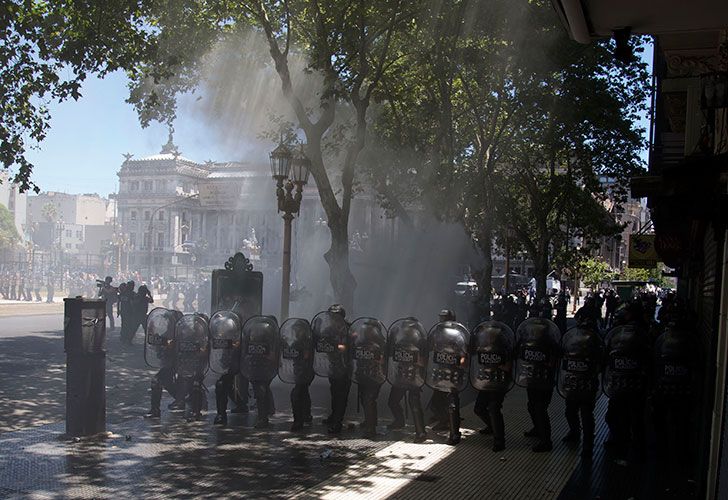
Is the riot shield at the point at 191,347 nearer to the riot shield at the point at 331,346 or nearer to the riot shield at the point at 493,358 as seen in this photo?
the riot shield at the point at 331,346

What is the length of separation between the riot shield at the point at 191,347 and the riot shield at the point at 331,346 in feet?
4.03

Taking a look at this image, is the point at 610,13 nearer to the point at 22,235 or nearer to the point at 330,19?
the point at 330,19

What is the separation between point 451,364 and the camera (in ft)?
25.4

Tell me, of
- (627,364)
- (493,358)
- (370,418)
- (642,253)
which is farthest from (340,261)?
(642,253)

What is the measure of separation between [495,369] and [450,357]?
47 cm

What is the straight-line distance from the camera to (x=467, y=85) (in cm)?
1972

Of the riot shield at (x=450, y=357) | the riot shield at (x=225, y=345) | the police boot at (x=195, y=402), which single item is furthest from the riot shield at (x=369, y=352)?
the police boot at (x=195, y=402)

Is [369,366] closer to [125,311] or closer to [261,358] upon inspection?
[261,358]

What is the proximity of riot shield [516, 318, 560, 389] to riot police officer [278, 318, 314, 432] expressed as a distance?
2229 millimetres

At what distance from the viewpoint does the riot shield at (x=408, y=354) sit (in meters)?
7.96

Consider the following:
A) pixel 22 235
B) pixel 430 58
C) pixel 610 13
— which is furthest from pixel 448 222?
pixel 22 235

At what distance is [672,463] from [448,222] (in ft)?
49.0

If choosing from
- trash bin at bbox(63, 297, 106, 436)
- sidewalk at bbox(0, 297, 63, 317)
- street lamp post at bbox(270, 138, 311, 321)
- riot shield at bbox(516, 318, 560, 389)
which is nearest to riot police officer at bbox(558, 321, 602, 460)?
riot shield at bbox(516, 318, 560, 389)

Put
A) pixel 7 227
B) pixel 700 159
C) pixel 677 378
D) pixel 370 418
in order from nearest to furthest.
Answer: pixel 700 159
pixel 677 378
pixel 370 418
pixel 7 227
